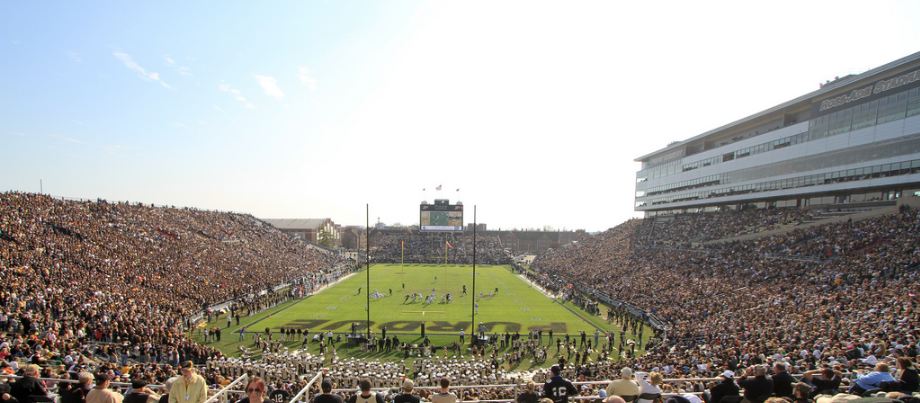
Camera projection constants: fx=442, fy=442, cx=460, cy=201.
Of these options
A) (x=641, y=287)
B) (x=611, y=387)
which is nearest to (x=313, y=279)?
(x=641, y=287)

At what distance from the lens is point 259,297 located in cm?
3741

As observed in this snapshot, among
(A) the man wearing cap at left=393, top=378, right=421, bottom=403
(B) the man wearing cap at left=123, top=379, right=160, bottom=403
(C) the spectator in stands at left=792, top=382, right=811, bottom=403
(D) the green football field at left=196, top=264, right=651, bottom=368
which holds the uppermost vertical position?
(C) the spectator in stands at left=792, top=382, right=811, bottom=403

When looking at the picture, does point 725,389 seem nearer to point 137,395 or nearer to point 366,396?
point 366,396

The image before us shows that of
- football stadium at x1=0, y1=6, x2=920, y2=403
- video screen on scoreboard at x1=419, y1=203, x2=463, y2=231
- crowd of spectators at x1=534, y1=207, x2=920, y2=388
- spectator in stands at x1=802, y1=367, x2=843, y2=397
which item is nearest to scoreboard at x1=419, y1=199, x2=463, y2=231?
video screen on scoreboard at x1=419, y1=203, x2=463, y2=231

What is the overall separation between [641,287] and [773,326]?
1671cm

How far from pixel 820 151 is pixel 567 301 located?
84.9 feet

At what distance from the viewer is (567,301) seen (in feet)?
135

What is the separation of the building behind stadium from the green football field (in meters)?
23.4

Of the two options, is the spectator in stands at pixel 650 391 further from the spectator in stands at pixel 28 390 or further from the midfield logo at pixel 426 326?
the midfield logo at pixel 426 326

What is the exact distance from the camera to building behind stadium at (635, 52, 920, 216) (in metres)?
31.8

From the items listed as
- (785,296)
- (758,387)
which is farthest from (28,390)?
(785,296)

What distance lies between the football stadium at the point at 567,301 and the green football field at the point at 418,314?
1.03ft

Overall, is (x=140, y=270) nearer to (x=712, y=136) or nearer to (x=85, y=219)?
(x=85, y=219)

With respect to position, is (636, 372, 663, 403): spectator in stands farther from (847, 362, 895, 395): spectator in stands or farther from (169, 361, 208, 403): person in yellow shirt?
(169, 361, 208, 403): person in yellow shirt
